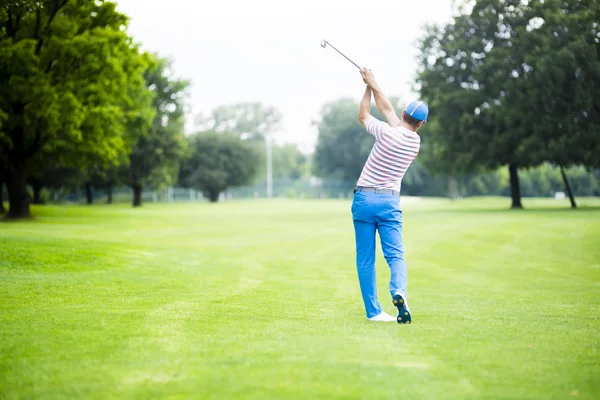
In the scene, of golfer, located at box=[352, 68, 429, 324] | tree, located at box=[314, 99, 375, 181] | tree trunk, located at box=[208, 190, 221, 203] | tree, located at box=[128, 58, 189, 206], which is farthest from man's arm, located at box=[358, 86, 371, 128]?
tree, located at box=[314, 99, 375, 181]

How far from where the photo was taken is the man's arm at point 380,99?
7512 millimetres

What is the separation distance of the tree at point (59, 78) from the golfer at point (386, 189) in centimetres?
2495

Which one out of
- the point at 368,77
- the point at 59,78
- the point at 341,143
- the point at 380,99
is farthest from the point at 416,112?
the point at 341,143

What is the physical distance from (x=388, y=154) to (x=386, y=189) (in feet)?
1.26

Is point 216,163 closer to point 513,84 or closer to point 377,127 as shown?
point 513,84

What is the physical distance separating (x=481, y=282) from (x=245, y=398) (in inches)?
411

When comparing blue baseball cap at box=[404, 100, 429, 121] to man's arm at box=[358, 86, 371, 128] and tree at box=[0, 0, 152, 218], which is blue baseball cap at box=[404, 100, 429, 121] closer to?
man's arm at box=[358, 86, 371, 128]

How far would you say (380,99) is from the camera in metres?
7.59

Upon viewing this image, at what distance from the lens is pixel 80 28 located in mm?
33031

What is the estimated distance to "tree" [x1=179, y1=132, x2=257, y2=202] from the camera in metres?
92.2

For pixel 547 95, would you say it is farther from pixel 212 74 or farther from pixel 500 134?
pixel 212 74

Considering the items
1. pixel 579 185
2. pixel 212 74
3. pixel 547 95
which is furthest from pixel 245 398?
pixel 212 74

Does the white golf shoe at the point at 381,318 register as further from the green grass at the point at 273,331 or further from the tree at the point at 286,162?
the tree at the point at 286,162

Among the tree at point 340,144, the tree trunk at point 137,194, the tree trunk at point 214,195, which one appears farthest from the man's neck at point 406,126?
the tree at point 340,144
